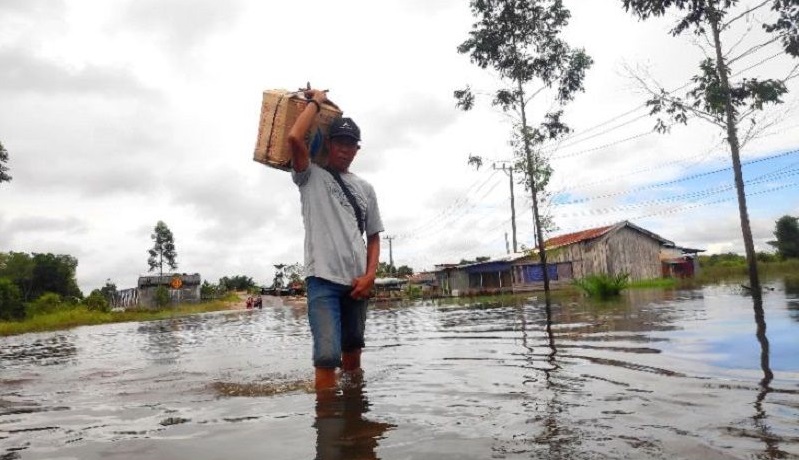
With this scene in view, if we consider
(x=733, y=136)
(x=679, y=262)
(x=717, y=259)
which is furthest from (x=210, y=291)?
(x=733, y=136)

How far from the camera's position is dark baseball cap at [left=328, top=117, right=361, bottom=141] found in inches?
143

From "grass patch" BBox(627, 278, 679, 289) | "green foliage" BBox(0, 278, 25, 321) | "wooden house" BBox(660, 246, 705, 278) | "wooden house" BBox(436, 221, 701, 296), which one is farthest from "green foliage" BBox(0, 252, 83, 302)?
"wooden house" BBox(660, 246, 705, 278)

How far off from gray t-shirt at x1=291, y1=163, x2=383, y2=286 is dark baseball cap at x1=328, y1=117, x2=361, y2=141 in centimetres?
27

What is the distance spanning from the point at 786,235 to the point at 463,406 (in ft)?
189

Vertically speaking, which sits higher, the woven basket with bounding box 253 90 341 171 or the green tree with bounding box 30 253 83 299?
the green tree with bounding box 30 253 83 299

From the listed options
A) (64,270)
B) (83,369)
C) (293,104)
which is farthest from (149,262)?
(293,104)

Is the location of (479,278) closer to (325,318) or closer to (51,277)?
(325,318)

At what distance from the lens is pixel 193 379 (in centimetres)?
473

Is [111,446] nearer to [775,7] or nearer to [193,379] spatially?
[193,379]

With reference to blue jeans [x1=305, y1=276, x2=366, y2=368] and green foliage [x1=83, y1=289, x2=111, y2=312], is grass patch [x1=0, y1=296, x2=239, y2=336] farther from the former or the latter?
blue jeans [x1=305, y1=276, x2=366, y2=368]

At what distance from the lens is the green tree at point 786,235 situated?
47.0m

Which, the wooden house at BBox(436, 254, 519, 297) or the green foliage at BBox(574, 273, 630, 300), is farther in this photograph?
the wooden house at BBox(436, 254, 519, 297)

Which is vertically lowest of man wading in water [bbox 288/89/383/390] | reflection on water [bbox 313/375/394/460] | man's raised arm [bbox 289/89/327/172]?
reflection on water [bbox 313/375/394/460]

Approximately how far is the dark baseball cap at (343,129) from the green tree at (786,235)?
54124mm
